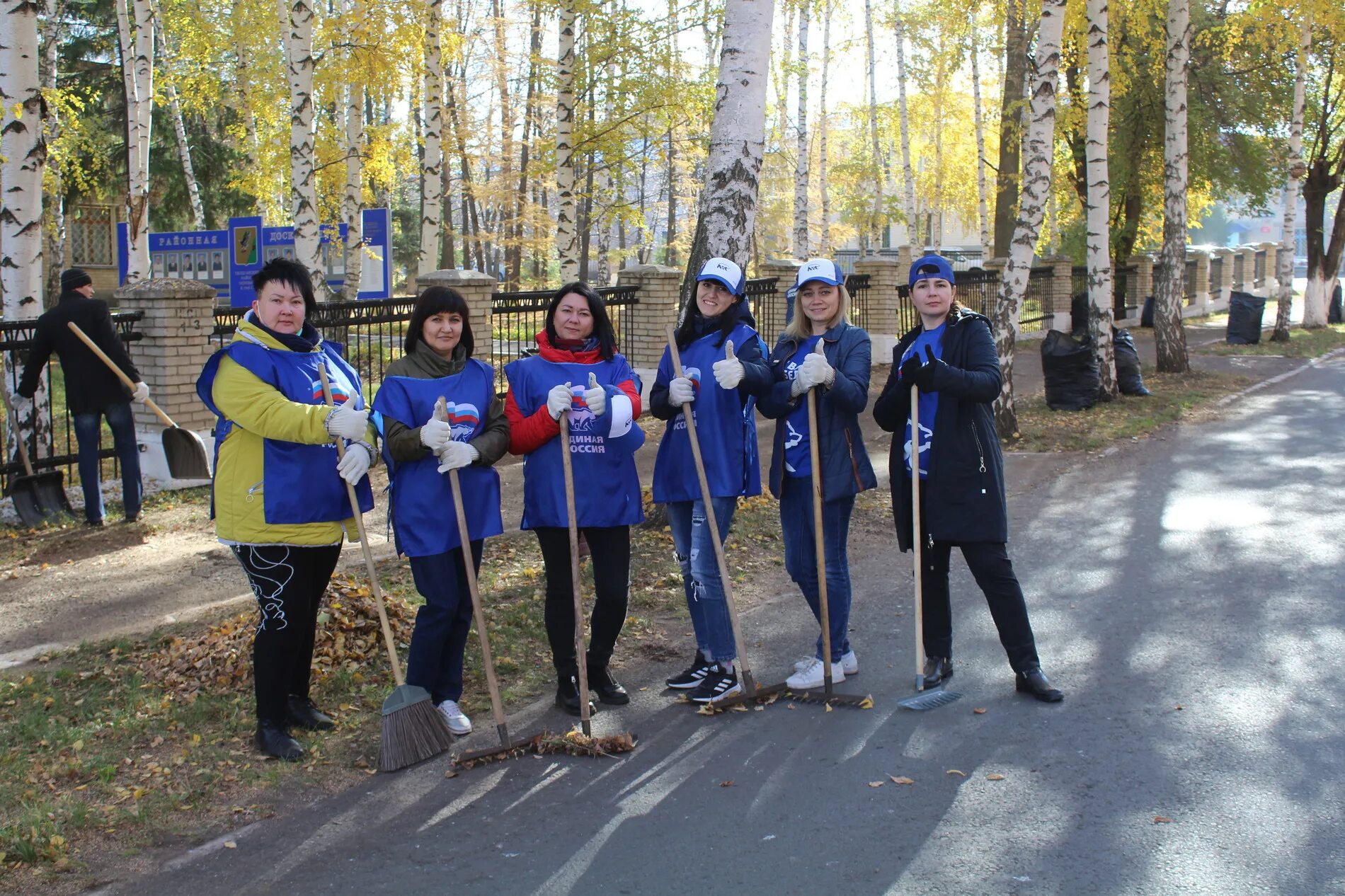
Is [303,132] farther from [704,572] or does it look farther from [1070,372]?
[704,572]

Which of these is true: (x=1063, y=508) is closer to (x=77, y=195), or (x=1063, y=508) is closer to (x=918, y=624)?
(x=918, y=624)

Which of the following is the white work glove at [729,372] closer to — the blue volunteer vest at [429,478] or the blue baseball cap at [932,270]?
the blue baseball cap at [932,270]

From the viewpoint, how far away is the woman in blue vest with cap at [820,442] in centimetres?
520

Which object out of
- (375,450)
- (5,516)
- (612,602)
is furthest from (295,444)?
(5,516)

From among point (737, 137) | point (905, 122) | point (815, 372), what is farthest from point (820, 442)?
point (905, 122)

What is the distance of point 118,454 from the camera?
9.15 meters

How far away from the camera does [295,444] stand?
455cm

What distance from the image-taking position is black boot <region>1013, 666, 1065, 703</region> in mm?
5055

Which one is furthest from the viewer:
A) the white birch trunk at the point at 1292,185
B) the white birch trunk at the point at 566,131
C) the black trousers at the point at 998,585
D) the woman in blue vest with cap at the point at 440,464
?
the white birch trunk at the point at 1292,185

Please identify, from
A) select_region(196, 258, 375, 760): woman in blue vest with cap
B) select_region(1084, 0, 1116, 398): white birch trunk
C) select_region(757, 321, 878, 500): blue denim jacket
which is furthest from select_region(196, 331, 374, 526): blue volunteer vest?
select_region(1084, 0, 1116, 398): white birch trunk

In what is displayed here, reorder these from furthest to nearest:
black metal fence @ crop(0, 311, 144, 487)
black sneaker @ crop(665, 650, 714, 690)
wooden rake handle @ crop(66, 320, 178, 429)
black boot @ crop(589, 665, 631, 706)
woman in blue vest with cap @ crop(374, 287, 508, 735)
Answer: black metal fence @ crop(0, 311, 144, 487)
wooden rake handle @ crop(66, 320, 178, 429)
black sneaker @ crop(665, 650, 714, 690)
black boot @ crop(589, 665, 631, 706)
woman in blue vest with cap @ crop(374, 287, 508, 735)

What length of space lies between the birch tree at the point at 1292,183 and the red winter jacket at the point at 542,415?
2037cm

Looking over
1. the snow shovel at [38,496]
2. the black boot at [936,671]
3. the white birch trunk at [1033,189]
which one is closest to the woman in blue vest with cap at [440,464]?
the black boot at [936,671]

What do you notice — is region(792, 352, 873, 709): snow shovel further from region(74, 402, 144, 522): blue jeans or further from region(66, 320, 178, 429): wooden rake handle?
region(74, 402, 144, 522): blue jeans
